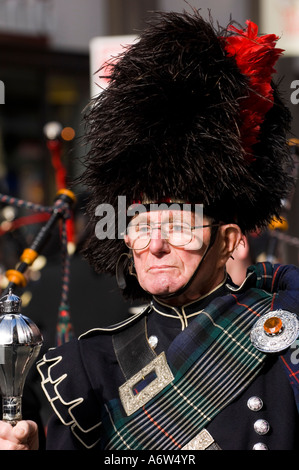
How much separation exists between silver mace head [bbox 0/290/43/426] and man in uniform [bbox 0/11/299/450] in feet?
1.30

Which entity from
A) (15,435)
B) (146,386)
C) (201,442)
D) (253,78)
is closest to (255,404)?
(201,442)

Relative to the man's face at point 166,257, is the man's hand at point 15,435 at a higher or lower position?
lower

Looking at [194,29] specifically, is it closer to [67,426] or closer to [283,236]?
[67,426]

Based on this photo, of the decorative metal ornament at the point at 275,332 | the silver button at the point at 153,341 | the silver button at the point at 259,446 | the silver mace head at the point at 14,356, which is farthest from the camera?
the silver button at the point at 153,341

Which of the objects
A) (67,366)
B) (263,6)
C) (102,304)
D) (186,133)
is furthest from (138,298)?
(263,6)

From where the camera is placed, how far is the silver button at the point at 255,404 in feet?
9.57

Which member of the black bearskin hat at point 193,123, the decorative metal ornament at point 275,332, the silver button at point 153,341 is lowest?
the silver button at point 153,341

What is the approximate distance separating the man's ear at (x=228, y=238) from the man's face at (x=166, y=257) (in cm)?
10

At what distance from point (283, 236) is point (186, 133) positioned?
9.62 feet

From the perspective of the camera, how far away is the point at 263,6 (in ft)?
35.5

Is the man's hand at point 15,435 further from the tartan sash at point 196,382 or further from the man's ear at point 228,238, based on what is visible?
the man's ear at point 228,238

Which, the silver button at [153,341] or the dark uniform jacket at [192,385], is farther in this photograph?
the silver button at [153,341]

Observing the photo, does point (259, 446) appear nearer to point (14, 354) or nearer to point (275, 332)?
A: point (275, 332)

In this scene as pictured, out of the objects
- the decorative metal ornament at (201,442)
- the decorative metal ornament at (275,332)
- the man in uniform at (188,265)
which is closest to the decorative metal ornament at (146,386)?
the man in uniform at (188,265)
